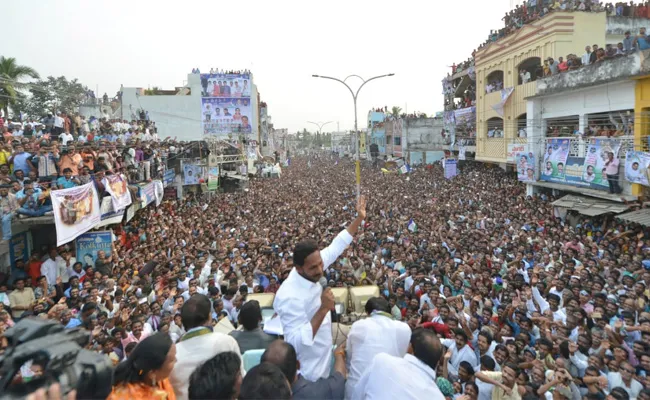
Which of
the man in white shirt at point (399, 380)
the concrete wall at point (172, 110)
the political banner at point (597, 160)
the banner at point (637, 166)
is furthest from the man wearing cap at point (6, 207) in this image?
the concrete wall at point (172, 110)

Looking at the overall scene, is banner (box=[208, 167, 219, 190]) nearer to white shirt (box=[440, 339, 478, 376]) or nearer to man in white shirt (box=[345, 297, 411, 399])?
white shirt (box=[440, 339, 478, 376])

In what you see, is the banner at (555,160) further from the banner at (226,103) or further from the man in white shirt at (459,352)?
the banner at (226,103)

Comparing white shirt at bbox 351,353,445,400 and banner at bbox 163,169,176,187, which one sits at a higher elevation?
banner at bbox 163,169,176,187

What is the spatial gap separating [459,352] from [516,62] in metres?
20.1

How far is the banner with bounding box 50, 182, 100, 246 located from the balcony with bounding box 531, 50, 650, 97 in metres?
14.1

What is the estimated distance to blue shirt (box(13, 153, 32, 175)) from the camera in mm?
9555

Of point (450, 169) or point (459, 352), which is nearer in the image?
point (459, 352)

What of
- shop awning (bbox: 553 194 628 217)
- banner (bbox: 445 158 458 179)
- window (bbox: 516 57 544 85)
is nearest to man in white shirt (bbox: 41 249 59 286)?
shop awning (bbox: 553 194 628 217)

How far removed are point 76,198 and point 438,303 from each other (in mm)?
7189

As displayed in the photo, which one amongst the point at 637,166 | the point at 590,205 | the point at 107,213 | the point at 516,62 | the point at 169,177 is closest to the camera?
the point at 107,213

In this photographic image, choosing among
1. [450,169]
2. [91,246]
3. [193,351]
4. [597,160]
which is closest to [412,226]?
[597,160]

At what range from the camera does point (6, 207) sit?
8.27m

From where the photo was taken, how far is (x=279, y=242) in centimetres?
1275

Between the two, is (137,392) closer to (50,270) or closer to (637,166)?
(50,270)
